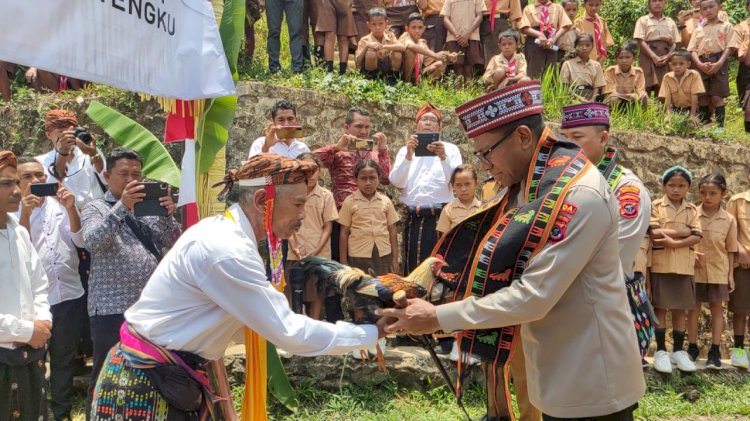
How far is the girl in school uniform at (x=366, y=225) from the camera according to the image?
24.4ft

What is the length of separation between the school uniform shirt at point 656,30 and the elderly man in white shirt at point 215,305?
33.3 feet

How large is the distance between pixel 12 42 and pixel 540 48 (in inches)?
368

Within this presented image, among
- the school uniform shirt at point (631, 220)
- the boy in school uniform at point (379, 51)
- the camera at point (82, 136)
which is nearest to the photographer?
the school uniform shirt at point (631, 220)

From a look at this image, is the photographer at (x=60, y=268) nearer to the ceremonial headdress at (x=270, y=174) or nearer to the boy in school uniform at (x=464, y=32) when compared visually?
the ceremonial headdress at (x=270, y=174)

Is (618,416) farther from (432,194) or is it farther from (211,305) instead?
(432,194)

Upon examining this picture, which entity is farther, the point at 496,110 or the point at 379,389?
the point at 379,389

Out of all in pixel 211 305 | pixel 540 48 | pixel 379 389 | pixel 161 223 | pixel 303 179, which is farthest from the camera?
pixel 540 48

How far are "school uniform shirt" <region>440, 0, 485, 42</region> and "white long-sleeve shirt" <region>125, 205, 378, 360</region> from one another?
8267mm

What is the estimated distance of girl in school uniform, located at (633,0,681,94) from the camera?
11945 millimetres

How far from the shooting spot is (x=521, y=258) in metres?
3.29

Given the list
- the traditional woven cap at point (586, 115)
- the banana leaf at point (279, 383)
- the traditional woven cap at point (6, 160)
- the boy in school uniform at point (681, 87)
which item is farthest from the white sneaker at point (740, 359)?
the traditional woven cap at point (6, 160)

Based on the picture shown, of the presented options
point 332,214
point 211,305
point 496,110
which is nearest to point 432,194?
point 332,214

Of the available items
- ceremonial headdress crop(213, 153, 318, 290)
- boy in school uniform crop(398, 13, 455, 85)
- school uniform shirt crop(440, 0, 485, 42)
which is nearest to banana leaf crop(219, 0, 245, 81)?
ceremonial headdress crop(213, 153, 318, 290)

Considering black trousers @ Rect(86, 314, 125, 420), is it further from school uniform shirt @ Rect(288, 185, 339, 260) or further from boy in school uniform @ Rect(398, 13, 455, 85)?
boy in school uniform @ Rect(398, 13, 455, 85)
